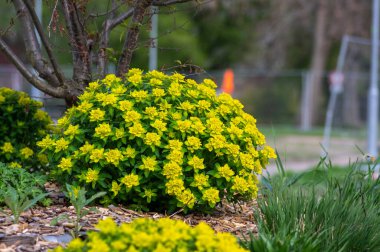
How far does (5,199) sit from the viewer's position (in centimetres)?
480

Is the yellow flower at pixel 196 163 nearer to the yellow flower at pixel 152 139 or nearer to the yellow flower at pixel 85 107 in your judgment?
the yellow flower at pixel 152 139

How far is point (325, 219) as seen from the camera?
4.90 metres

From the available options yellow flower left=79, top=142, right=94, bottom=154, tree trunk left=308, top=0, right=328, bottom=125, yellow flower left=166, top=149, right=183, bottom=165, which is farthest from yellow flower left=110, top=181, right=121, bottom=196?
tree trunk left=308, top=0, right=328, bottom=125

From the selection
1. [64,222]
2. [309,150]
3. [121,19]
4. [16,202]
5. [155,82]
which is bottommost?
[309,150]

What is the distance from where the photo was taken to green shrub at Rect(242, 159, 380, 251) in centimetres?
452

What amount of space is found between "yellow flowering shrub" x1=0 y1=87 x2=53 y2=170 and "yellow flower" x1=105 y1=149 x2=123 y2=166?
1.39m

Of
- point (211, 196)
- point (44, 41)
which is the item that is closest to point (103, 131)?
point (211, 196)

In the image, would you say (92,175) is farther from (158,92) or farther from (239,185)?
(239,185)

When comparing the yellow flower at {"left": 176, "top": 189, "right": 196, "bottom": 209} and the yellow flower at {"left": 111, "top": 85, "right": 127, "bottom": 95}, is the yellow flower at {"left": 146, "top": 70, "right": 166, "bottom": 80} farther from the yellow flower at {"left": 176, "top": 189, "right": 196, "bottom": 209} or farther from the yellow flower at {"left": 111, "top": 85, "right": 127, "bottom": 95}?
the yellow flower at {"left": 176, "top": 189, "right": 196, "bottom": 209}

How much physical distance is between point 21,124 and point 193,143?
1.93m

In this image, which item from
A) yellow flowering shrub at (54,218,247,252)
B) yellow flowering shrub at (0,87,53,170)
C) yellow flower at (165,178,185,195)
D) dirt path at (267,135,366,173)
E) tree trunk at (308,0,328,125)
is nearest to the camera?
yellow flowering shrub at (54,218,247,252)

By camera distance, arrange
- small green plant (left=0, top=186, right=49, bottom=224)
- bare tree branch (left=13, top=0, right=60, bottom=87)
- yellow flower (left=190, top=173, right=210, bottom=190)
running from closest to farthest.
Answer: small green plant (left=0, top=186, right=49, bottom=224)
yellow flower (left=190, top=173, right=210, bottom=190)
bare tree branch (left=13, top=0, right=60, bottom=87)

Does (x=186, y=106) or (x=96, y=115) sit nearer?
(x=96, y=115)

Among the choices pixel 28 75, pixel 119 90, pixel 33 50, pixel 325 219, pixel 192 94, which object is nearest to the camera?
pixel 325 219
